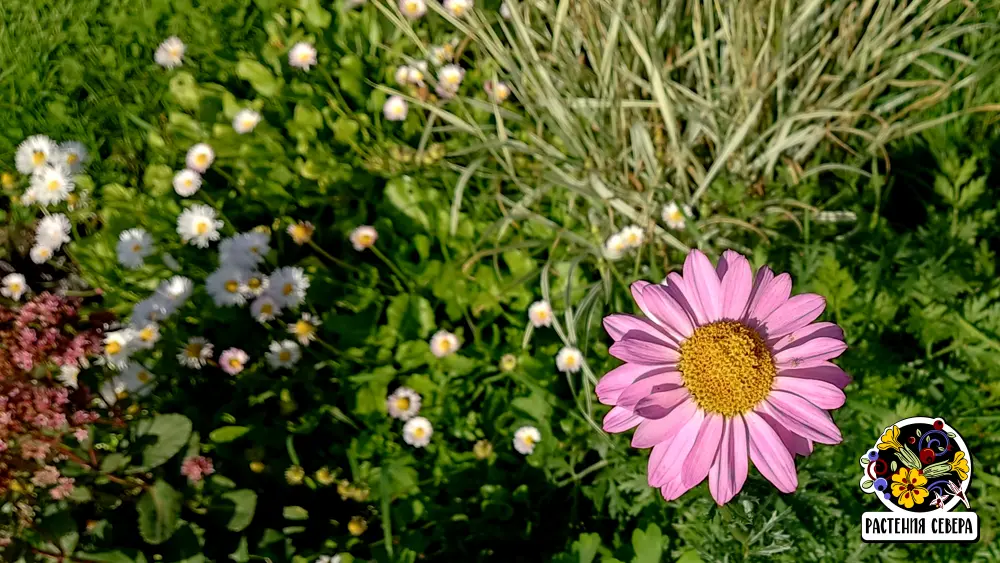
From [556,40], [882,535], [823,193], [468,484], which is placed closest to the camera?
[882,535]

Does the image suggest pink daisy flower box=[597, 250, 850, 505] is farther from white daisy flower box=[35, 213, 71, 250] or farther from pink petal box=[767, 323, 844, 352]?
white daisy flower box=[35, 213, 71, 250]

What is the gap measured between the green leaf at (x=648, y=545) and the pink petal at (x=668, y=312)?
1.96 feet

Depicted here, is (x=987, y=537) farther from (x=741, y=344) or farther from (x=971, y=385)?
(x=741, y=344)

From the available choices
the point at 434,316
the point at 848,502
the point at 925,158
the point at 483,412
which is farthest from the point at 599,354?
the point at 925,158

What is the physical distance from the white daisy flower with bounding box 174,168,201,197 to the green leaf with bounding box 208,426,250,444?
0.71 meters

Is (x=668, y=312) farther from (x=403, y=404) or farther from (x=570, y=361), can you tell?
(x=403, y=404)

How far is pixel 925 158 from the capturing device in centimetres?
191

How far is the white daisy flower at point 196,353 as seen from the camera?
68.1 inches

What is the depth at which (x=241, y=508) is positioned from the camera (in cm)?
137

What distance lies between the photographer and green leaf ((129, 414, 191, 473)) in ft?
4.24

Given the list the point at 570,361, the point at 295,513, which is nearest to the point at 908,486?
the point at 570,361

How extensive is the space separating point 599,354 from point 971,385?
0.79 metres

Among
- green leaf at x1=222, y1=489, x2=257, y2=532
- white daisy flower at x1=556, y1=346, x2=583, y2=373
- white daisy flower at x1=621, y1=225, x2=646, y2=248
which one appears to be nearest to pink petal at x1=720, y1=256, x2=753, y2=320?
white daisy flower at x1=556, y1=346, x2=583, y2=373

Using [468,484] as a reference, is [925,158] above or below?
above
